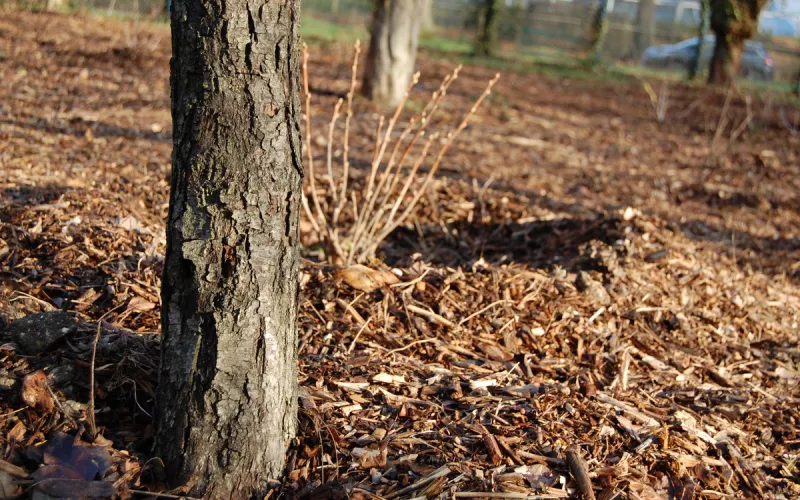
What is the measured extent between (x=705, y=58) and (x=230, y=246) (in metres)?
19.1

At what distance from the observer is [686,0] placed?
2803 cm

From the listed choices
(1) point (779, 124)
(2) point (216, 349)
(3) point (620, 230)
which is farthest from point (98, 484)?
(1) point (779, 124)

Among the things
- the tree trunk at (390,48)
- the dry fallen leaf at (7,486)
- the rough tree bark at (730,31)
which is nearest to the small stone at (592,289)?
the dry fallen leaf at (7,486)

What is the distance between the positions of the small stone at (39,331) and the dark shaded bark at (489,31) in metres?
16.9

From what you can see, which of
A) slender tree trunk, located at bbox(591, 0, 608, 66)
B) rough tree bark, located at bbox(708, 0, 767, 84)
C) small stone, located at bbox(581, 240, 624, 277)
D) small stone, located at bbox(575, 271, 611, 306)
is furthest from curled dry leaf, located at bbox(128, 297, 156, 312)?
slender tree trunk, located at bbox(591, 0, 608, 66)

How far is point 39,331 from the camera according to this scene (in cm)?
265

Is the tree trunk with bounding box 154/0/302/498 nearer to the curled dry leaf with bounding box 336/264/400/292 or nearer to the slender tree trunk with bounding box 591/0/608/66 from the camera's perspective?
the curled dry leaf with bounding box 336/264/400/292

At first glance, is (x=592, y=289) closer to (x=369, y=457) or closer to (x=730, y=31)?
(x=369, y=457)

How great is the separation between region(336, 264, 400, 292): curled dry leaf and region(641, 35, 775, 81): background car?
47.4ft

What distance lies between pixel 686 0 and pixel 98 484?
99.6 feet

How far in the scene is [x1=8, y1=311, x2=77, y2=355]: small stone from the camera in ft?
8.61

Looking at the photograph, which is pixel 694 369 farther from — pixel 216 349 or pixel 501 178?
pixel 501 178

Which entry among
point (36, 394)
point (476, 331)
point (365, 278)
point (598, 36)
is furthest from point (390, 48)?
point (598, 36)

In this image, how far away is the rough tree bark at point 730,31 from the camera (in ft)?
46.4
